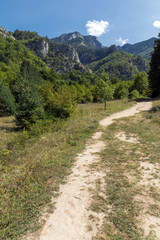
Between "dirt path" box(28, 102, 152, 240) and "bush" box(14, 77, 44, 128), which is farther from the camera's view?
"bush" box(14, 77, 44, 128)

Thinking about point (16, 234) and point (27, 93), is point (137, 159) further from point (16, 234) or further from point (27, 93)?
point (27, 93)

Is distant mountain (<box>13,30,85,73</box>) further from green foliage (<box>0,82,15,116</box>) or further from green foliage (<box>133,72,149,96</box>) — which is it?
green foliage (<box>0,82,15,116</box>)

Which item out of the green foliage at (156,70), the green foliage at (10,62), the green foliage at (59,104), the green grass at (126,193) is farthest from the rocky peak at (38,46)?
the green grass at (126,193)

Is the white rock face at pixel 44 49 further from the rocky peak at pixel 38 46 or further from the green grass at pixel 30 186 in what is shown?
the green grass at pixel 30 186

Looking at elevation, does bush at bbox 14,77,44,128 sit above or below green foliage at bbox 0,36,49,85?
below

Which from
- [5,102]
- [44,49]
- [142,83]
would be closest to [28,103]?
[5,102]

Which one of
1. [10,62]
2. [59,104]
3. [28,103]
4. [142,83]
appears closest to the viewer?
[59,104]

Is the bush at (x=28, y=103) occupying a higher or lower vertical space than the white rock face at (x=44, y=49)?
lower

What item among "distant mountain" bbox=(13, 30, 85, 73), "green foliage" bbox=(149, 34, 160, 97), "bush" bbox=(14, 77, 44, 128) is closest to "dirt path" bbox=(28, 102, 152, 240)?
"bush" bbox=(14, 77, 44, 128)

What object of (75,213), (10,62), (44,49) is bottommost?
(75,213)

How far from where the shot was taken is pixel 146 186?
15.3ft

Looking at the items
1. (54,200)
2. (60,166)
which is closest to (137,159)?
(60,166)

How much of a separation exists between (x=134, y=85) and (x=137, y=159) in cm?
5937

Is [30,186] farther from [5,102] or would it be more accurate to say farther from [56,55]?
[56,55]
